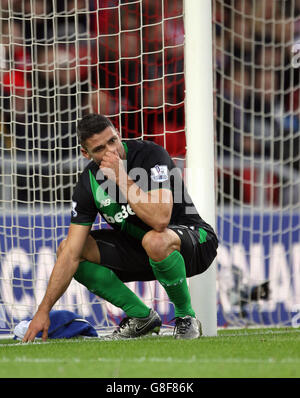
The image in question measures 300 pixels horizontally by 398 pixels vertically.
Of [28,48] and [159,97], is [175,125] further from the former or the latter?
[28,48]

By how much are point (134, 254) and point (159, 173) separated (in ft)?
1.65

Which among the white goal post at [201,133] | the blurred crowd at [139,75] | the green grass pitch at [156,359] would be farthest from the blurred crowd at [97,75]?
the green grass pitch at [156,359]

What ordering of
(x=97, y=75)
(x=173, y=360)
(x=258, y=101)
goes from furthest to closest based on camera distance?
(x=258, y=101) → (x=97, y=75) → (x=173, y=360)

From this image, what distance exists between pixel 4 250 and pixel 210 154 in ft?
5.59

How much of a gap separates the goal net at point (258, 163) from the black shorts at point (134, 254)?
4.59 feet

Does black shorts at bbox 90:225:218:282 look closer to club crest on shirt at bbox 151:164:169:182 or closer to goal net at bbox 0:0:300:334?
club crest on shirt at bbox 151:164:169:182

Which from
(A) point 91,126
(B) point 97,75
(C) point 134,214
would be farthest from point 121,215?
(B) point 97,75

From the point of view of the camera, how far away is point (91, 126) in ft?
10.5

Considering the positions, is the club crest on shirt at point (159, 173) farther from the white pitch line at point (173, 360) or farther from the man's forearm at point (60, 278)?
the white pitch line at point (173, 360)

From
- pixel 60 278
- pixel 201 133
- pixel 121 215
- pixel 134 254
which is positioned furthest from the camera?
pixel 201 133

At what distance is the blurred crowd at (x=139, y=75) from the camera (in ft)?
16.4

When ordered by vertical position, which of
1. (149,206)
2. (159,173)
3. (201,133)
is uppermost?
(201,133)
